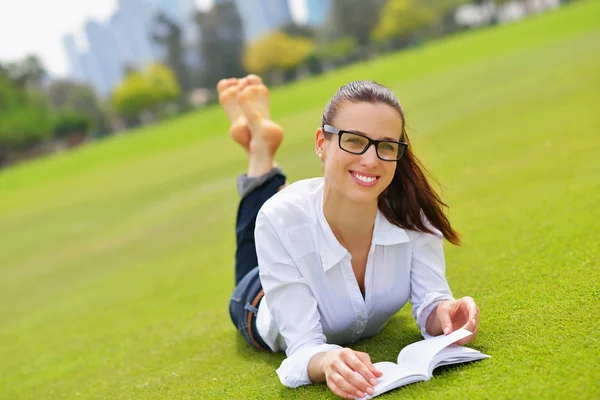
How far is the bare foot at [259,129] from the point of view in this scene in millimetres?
3518

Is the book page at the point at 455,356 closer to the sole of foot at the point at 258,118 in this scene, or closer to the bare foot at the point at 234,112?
the sole of foot at the point at 258,118

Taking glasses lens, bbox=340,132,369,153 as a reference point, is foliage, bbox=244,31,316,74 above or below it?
below

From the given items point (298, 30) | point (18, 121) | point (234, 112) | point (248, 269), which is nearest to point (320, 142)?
point (248, 269)

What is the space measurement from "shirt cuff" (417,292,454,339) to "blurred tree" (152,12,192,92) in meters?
69.9

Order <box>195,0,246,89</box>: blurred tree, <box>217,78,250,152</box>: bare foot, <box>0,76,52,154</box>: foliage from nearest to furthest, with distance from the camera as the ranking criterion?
<box>217,78,250,152</box>: bare foot → <box>0,76,52,154</box>: foliage → <box>195,0,246,89</box>: blurred tree

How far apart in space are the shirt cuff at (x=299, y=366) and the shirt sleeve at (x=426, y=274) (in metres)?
0.45

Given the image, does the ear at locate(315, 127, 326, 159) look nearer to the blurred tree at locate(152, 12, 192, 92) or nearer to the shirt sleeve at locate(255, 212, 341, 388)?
the shirt sleeve at locate(255, 212, 341, 388)

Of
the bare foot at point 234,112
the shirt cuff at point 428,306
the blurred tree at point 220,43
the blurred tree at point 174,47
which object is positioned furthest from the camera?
the blurred tree at point 174,47

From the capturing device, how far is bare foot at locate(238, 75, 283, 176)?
3.52m

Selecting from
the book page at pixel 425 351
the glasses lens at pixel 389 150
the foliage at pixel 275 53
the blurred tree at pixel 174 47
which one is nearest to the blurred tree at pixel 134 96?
the blurred tree at pixel 174 47

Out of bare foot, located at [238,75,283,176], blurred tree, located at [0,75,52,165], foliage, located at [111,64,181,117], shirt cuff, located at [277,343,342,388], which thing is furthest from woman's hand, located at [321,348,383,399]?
foliage, located at [111,64,181,117]

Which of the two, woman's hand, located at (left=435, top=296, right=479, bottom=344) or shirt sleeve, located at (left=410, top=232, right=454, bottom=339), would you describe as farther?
shirt sleeve, located at (left=410, top=232, right=454, bottom=339)

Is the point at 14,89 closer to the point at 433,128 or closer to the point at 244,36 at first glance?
the point at 244,36

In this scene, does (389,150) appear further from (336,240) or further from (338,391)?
(338,391)
